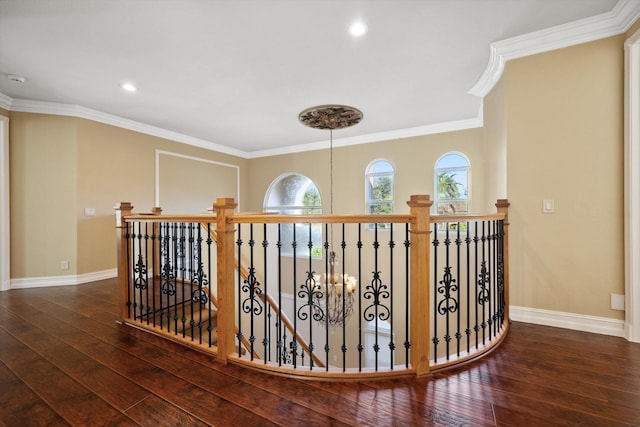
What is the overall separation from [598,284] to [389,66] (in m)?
2.91

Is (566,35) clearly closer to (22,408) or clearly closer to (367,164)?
(367,164)

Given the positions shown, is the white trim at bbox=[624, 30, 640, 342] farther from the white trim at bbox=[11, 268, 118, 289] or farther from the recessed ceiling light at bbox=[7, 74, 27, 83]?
the white trim at bbox=[11, 268, 118, 289]

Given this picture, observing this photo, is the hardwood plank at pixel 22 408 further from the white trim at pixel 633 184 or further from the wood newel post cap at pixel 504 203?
the white trim at pixel 633 184

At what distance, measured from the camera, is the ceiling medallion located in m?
3.84

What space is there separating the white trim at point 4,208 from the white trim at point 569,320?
6.41 metres

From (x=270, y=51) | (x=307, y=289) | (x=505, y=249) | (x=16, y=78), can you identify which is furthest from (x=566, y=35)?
(x=16, y=78)

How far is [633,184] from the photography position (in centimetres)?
229

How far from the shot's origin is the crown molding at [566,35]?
2.27 meters

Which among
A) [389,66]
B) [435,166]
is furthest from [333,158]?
[389,66]

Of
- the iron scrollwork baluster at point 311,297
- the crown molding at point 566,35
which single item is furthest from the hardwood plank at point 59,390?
the crown molding at point 566,35

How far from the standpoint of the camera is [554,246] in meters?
2.62

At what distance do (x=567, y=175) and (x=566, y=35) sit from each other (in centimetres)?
126

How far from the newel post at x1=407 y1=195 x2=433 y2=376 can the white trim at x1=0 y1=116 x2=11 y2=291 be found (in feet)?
17.7

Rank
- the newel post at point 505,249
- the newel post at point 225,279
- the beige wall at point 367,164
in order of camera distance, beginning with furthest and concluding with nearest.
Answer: the beige wall at point 367,164 → the newel post at point 505,249 → the newel post at point 225,279
